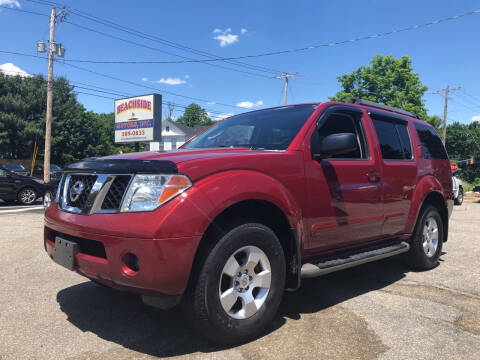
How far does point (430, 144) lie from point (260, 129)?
2.63 m

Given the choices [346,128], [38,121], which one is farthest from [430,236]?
[38,121]

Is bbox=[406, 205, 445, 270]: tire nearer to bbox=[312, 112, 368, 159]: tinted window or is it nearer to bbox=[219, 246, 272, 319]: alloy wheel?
bbox=[312, 112, 368, 159]: tinted window

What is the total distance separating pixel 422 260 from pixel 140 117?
1940 centimetres

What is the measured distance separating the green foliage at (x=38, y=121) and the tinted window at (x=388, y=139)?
124 ft

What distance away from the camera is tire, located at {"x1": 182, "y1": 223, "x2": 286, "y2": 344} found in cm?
243

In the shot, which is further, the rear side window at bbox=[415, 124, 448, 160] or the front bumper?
the rear side window at bbox=[415, 124, 448, 160]

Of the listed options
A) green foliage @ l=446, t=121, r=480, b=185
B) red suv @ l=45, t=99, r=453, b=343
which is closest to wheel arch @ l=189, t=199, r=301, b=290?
red suv @ l=45, t=99, r=453, b=343

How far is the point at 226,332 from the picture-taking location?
2.53 metres

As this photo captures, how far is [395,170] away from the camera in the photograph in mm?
4051

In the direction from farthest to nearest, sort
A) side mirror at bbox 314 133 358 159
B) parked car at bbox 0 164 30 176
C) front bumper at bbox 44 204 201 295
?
parked car at bbox 0 164 30 176
side mirror at bbox 314 133 358 159
front bumper at bbox 44 204 201 295

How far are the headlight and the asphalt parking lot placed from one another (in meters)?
1.00

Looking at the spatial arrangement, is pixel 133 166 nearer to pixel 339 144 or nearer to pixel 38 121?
pixel 339 144

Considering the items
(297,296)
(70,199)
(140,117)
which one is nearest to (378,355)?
(297,296)

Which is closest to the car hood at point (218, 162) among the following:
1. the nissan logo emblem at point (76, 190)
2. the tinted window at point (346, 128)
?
the nissan logo emblem at point (76, 190)
